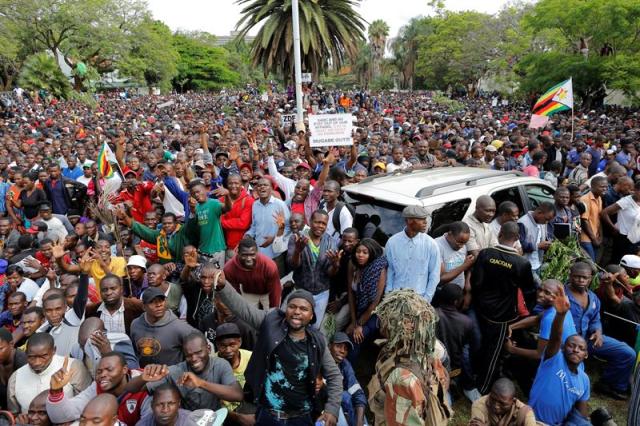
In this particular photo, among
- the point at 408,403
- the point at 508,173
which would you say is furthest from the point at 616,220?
the point at 408,403

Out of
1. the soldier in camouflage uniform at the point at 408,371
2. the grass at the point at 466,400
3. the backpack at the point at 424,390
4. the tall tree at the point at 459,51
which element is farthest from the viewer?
the tall tree at the point at 459,51

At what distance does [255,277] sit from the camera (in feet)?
13.9

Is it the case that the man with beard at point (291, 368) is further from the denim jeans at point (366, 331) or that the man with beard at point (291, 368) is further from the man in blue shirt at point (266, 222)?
the man in blue shirt at point (266, 222)

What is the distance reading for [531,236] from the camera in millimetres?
4957

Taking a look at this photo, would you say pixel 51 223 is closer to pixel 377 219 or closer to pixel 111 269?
pixel 111 269

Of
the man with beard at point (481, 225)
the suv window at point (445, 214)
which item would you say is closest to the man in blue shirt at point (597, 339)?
the man with beard at point (481, 225)

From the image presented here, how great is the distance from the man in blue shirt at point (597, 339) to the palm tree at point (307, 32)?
807 inches

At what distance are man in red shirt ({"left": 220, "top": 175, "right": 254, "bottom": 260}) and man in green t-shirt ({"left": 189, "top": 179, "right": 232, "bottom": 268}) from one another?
0.24 ft

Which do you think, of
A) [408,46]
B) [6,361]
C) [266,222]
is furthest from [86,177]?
[408,46]

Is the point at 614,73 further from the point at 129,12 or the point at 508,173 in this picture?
the point at 129,12

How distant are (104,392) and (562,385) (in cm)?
318

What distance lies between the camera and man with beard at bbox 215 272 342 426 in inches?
117

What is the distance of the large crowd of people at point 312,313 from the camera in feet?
9.91

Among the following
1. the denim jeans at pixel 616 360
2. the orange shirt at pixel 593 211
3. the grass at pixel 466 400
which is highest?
the orange shirt at pixel 593 211
